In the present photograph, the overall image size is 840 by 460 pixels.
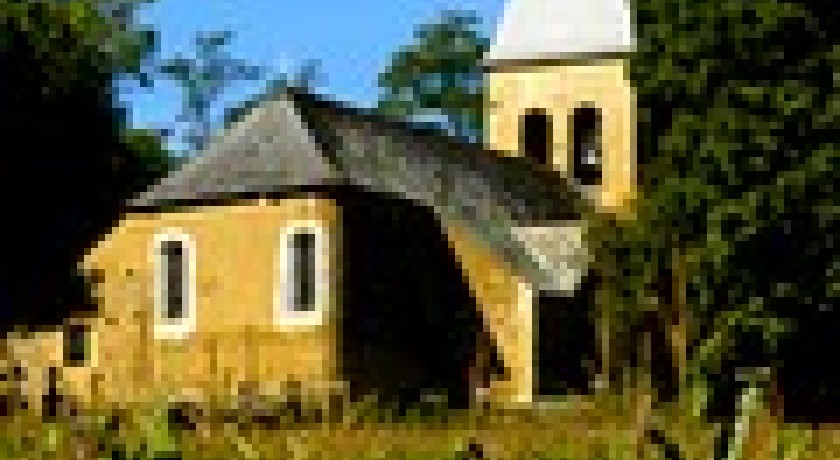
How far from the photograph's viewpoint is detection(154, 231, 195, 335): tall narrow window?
106 ft

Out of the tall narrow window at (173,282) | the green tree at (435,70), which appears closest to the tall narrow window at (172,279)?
the tall narrow window at (173,282)

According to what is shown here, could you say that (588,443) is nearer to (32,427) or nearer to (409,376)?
(32,427)

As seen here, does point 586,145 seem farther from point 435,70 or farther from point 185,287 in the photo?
point 435,70

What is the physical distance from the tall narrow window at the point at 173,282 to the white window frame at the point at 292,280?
207cm

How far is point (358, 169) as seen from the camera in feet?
106

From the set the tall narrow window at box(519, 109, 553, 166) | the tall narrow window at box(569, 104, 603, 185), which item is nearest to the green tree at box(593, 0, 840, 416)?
the tall narrow window at box(569, 104, 603, 185)

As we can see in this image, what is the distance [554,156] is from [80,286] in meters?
13.4

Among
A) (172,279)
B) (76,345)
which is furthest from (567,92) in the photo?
(76,345)

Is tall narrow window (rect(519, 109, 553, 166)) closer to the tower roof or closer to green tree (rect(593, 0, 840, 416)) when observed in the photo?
the tower roof

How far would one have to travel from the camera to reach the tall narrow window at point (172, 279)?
107 ft

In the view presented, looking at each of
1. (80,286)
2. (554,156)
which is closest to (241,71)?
(80,286)

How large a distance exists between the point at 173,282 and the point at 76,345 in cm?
555

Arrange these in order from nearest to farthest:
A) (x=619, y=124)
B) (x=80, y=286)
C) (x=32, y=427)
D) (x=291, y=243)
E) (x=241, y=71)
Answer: (x=32, y=427), (x=291, y=243), (x=619, y=124), (x=80, y=286), (x=241, y=71)

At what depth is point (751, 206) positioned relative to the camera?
27.0 metres
